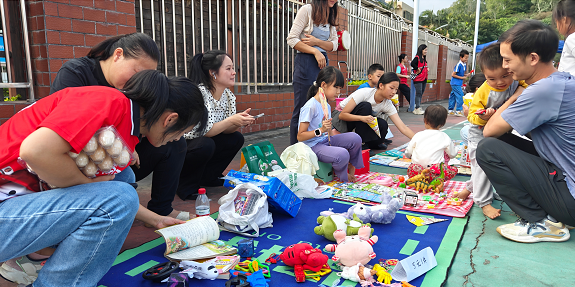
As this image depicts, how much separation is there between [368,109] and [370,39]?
20.5 feet

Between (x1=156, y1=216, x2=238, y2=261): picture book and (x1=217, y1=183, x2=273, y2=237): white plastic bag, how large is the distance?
Result: 251 mm

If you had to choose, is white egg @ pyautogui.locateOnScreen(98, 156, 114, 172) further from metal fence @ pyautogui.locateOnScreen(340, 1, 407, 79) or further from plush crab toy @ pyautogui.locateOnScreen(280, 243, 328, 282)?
metal fence @ pyautogui.locateOnScreen(340, 1, 407, 79)

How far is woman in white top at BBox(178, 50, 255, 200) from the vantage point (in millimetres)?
3035

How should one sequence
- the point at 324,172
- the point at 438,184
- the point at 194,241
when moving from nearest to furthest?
the point at 194,241
the point at 438,184
the point at 324,172

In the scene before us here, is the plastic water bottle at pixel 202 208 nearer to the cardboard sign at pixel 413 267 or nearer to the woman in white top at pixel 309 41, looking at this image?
the cardboard sign at pixel 413 267

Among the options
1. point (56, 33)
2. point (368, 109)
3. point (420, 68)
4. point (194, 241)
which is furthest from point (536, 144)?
point (420, 68)

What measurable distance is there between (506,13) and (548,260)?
218 feet

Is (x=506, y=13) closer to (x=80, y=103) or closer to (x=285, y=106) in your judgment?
(x=285, y=106)

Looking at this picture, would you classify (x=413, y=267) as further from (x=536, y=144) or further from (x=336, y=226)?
(x=536, y=144)

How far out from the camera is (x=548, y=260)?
2.08m

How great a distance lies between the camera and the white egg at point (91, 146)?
1.39 meters

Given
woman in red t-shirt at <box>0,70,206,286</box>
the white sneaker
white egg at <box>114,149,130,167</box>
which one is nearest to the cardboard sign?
the white sneaker

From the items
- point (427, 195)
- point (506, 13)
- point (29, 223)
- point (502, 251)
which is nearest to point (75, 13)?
point (29, 223)

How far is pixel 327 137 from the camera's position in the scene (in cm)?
387
